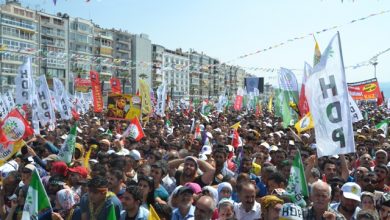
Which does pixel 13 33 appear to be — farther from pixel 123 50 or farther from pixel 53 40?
pixel 123 50

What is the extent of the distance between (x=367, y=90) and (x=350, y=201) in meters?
17.5

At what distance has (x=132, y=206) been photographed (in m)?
4.96

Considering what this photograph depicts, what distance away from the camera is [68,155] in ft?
26.7

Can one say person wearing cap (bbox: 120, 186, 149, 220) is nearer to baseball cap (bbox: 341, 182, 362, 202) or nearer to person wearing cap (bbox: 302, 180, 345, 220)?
person wearing cap (bbox: 302, 180, 345, 220)

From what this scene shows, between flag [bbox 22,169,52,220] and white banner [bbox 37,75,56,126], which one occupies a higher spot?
white banner [bbox 37,75,56,126]

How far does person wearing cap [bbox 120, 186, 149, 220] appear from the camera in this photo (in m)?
4.95

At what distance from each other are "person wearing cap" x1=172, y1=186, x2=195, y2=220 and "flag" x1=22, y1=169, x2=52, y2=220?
1.31 metres

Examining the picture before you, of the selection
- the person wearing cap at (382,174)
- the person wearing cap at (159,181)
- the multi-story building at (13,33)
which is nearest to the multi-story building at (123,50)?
the multi-story building at (13,33)

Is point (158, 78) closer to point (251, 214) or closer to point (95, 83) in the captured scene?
point (95, 83)

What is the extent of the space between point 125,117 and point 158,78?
103 m

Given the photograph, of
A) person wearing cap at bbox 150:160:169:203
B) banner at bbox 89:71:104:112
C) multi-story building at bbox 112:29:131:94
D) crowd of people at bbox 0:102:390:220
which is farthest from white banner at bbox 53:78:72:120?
multi-story building at bbox 112:29:131:94

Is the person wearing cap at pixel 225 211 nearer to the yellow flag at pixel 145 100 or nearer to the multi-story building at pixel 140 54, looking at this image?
the yellow flag at pixel 145 100

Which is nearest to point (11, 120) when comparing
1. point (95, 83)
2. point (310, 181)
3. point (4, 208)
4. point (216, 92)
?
point (4, 208)

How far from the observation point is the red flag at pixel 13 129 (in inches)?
346
